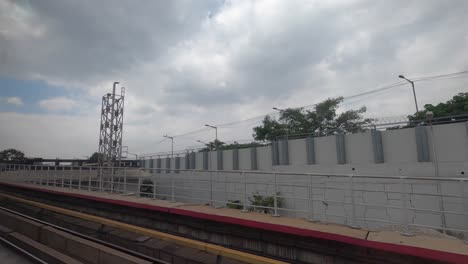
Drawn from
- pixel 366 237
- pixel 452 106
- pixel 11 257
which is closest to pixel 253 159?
pixel 11 257

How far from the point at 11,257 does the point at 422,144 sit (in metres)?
21.1

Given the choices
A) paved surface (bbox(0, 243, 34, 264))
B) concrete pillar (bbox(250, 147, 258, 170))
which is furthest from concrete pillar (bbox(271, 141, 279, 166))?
paved surface (bbox(0, 243, 34, 264))

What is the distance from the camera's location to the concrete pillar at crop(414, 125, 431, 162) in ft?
58.7

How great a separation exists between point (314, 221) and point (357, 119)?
43.6 metres

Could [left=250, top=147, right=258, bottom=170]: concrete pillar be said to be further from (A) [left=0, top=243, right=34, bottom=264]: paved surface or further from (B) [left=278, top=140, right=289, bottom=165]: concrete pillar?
(A) [left=0, top=243, right=34, bottom=264]: paved surface

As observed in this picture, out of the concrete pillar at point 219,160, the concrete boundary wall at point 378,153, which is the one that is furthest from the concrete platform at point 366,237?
the concrete pillar at point 219,160

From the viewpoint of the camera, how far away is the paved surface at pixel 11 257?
278 inches

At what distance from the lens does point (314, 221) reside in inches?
272

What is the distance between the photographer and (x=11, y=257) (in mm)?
7328

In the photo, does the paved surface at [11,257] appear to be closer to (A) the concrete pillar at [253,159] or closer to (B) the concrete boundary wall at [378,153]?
(B) the concrete boundary wall at [378,153]

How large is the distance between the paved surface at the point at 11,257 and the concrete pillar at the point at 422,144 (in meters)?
20.6

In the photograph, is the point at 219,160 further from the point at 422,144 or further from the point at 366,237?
the point at 366,237

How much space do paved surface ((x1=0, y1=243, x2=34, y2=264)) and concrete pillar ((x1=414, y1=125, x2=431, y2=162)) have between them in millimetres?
20580

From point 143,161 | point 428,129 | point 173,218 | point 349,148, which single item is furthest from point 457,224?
point 143,161
